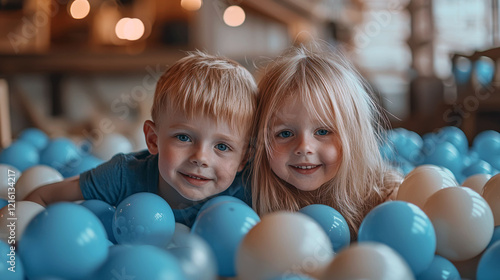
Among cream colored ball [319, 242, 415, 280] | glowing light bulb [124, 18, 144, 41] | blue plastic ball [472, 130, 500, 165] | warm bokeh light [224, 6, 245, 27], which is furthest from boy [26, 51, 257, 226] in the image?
glowing light bulb [124, 18, 144, 41]

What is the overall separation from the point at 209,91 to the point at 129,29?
3650 mm

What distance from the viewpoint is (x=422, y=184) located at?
1.04m

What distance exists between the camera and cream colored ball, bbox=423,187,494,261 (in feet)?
2.80

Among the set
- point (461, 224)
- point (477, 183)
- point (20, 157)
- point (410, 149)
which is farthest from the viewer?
point (410, 149)

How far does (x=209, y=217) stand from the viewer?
806mm

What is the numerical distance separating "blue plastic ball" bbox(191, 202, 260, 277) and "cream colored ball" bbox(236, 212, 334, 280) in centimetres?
8

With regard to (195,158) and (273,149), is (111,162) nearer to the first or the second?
(195,158)

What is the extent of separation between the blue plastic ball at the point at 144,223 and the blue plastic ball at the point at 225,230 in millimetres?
96

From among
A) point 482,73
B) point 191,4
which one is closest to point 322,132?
point 482,73

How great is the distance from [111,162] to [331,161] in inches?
20.2

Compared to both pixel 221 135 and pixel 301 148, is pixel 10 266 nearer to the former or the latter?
pixel 221 135

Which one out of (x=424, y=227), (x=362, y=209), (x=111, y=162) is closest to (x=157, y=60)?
(x=111, y=162)

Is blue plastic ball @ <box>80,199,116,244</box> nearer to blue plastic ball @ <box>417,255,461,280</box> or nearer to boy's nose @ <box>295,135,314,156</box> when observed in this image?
boy's nose @ <box>295,135,314,156</box>

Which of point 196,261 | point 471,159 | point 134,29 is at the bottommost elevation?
point 471,159
